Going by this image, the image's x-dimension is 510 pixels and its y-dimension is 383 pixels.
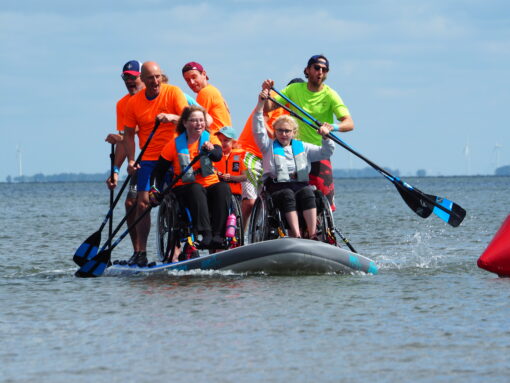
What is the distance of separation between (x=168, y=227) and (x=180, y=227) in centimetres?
15

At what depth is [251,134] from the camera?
34.3 ft

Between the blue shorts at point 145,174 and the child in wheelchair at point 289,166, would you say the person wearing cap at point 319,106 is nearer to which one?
the child in wheelchair at point 289,166

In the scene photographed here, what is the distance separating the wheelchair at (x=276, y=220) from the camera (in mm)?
9758

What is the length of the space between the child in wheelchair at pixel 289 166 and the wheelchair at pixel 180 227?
472 mm

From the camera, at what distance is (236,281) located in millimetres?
9391

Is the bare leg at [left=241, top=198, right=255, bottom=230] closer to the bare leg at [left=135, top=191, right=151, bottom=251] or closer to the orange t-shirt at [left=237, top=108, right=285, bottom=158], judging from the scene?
the orange t-shirt at [left=237, top=108, right=285, bottom=158]

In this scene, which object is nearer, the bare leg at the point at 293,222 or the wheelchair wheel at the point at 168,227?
the bare leg at the point at 293,222

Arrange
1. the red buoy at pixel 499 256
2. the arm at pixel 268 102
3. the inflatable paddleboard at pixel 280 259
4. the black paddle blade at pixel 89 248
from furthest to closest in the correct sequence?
the black paddle blade at pixel 89 248 → the arm at pixel 268 102 → the red buoy at pixel 499 256 → the inflatable paddleboard at pixel 280 259

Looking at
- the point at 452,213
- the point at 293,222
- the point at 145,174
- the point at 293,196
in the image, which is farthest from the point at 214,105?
the point at 452,213

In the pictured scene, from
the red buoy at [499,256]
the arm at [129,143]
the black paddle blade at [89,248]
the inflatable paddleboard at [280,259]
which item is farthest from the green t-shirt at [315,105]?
the black paddle blade at [89,248]

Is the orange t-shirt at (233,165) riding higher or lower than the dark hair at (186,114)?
lower

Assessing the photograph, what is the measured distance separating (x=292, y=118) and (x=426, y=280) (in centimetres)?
185

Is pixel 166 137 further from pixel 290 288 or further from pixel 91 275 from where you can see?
pixel 290 288

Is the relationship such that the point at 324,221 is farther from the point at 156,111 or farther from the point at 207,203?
the point at 156,111
